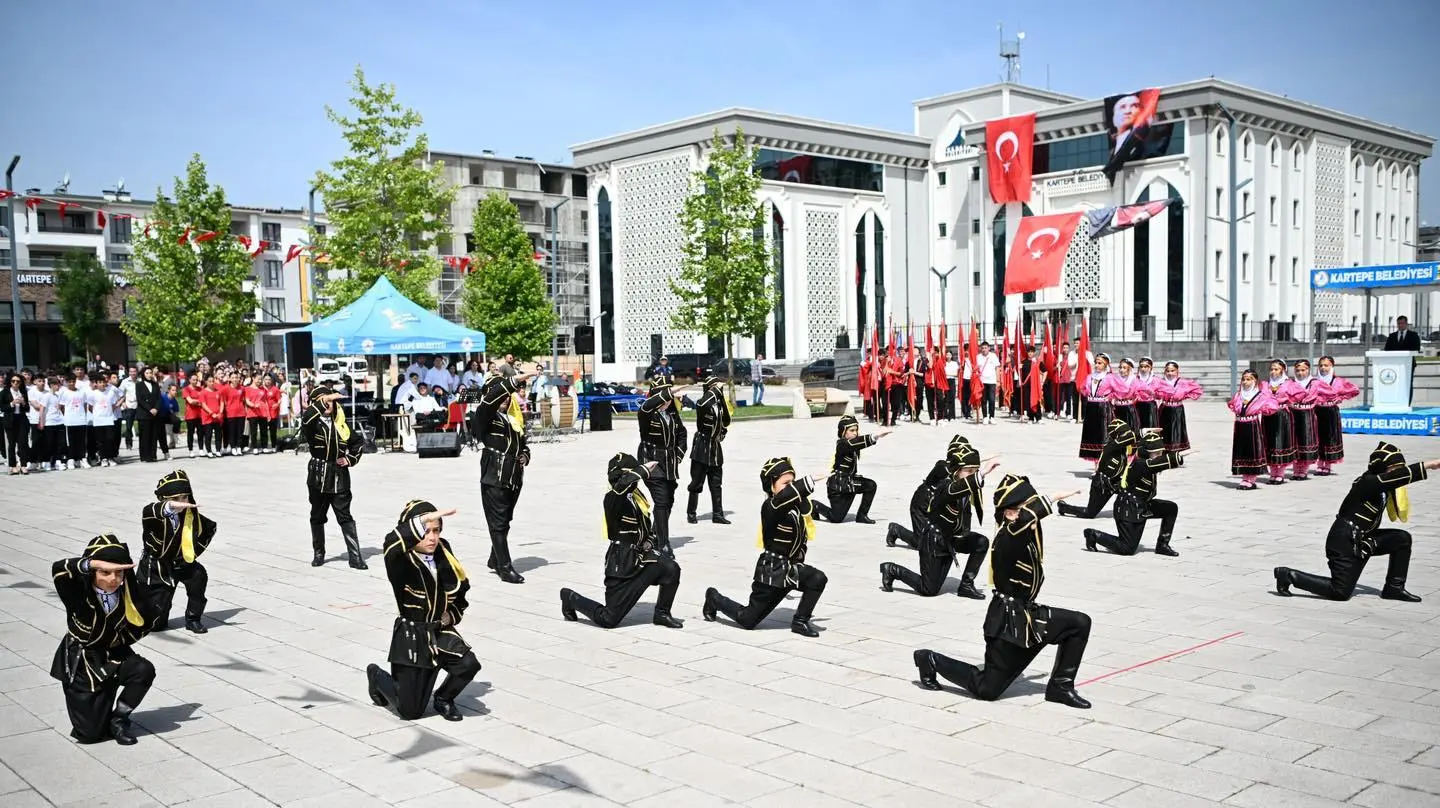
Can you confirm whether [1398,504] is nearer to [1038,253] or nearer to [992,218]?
[1038,253]

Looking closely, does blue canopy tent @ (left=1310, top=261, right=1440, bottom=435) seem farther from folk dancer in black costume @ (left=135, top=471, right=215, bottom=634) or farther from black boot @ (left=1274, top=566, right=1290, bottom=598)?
folk dancer in black costume @ (left=135, top=471, right=215, bottom=634)

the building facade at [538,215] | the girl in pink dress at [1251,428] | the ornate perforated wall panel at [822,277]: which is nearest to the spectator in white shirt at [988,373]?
the girl in pink dress at [1251,428]

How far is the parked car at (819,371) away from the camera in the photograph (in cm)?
4881

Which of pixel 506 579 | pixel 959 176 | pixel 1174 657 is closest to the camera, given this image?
pixel 1174 657

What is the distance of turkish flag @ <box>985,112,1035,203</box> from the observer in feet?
174

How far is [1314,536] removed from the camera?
1229 centimetres

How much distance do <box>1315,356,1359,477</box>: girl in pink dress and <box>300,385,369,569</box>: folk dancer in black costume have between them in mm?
12822

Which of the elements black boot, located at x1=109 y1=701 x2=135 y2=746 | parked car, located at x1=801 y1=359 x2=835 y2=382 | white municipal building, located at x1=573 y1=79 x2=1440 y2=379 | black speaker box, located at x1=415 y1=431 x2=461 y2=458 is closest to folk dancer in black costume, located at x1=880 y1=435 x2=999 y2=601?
black boot, located at x1=109 y1=701 x2=135 y2=746

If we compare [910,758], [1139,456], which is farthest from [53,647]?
[1139,456]

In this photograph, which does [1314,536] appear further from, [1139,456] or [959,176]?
[959,176]

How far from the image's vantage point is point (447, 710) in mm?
6730

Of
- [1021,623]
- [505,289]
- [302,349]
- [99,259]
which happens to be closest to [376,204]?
[302,349]

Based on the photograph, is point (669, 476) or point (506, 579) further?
point (669, 476)

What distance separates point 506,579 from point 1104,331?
4384 cm
